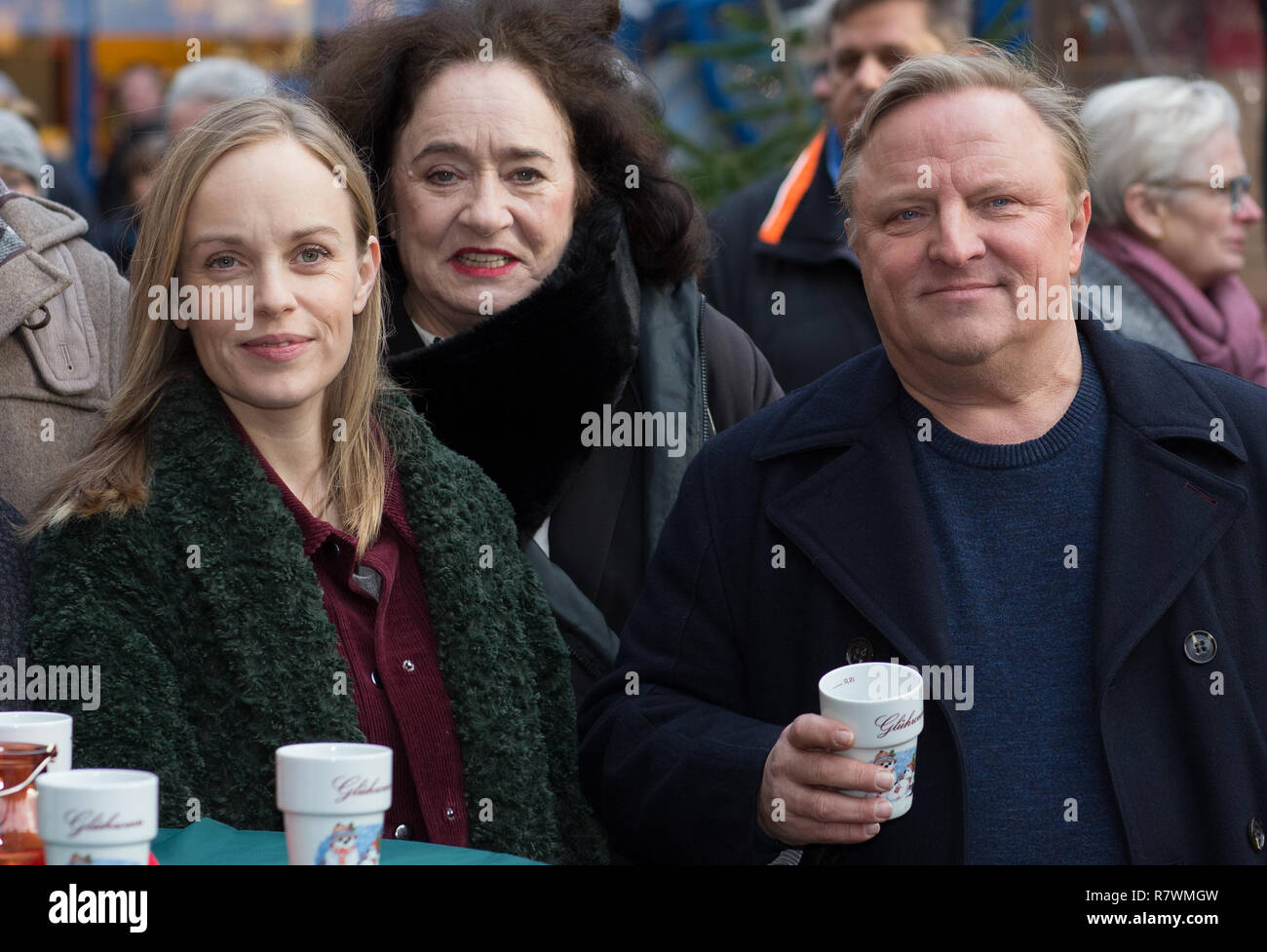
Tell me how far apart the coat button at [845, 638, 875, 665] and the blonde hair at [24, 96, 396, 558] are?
0.94 meters

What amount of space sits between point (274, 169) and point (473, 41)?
3.16ft

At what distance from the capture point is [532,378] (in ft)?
11.6

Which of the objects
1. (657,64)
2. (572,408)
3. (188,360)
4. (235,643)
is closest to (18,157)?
(188,360)

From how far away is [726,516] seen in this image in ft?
9.64

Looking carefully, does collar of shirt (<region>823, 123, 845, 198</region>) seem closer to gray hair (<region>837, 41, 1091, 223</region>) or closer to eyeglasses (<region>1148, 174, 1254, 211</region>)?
eyeglasses (<region>1148, 174, 1254, 211</region>)

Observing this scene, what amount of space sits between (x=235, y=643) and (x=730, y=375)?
1514 millimetres

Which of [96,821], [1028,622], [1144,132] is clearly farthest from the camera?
[1144,132]

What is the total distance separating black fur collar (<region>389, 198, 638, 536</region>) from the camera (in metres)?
3.52

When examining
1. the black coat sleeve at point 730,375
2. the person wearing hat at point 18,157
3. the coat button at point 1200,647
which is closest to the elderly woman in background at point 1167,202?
the black coat sleeve at point 730,375

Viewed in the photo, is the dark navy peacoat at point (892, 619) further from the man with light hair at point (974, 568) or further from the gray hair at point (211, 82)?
the gray hair at point (211, 82)

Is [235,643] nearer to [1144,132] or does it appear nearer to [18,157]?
[18,157]

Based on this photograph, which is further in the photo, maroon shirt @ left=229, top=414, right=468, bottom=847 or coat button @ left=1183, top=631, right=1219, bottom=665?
maroon shirt @ left=229, top=414, right=468, bottom=847

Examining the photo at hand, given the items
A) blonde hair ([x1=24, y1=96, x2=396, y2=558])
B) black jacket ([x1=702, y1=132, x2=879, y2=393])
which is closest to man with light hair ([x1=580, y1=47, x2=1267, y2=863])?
blonde hair ([x1=24, y1=96, x2=396, y2=558])

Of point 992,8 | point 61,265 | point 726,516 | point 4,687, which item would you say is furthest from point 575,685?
point 992,8
